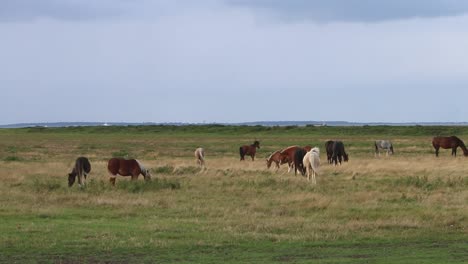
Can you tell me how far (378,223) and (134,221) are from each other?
541cm

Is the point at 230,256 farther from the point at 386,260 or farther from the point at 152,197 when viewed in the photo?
the point at 152,197

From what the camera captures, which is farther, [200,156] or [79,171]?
[200,156]

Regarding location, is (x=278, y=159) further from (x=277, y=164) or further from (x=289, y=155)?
(x=289, y=155)

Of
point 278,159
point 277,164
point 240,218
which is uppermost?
point 278,159

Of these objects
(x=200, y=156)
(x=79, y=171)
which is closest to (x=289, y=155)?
(x=200, y=156)

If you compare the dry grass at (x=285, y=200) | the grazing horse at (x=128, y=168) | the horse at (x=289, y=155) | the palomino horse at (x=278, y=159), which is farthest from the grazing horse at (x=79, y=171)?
the palomino horse at (x=278, y=159)

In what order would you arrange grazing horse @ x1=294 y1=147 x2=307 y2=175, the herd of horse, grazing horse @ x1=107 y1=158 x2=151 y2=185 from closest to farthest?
the herd of horse, grazing horse @ x1=107 y1=158 x2=151 y2=185, grazing horse @ x1=294 y1=147 x2=307 y2=175

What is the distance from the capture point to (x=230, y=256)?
1202 centimetres

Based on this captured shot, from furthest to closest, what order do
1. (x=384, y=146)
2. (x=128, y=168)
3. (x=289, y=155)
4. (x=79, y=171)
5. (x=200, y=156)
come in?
(x=384, y=146) < (x=200, y=156) < (x=289, y=155) < (x=128, y=168) < (x=79, y=171)

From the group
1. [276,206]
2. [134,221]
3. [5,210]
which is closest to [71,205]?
[5,210]

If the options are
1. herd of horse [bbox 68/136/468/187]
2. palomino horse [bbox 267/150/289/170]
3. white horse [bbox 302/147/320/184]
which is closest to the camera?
herd of horse [bbox 68/136/468/187]

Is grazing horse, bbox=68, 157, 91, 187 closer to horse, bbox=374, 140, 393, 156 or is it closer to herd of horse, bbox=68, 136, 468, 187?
herd of horse, bbox=68, 136, 468, 187

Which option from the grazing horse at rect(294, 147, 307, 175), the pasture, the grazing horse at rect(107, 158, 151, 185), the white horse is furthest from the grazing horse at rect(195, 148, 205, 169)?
the grazing horse at rect(107, 158, 151, 185)

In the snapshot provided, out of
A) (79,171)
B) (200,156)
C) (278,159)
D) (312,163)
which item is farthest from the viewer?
(200,156)
